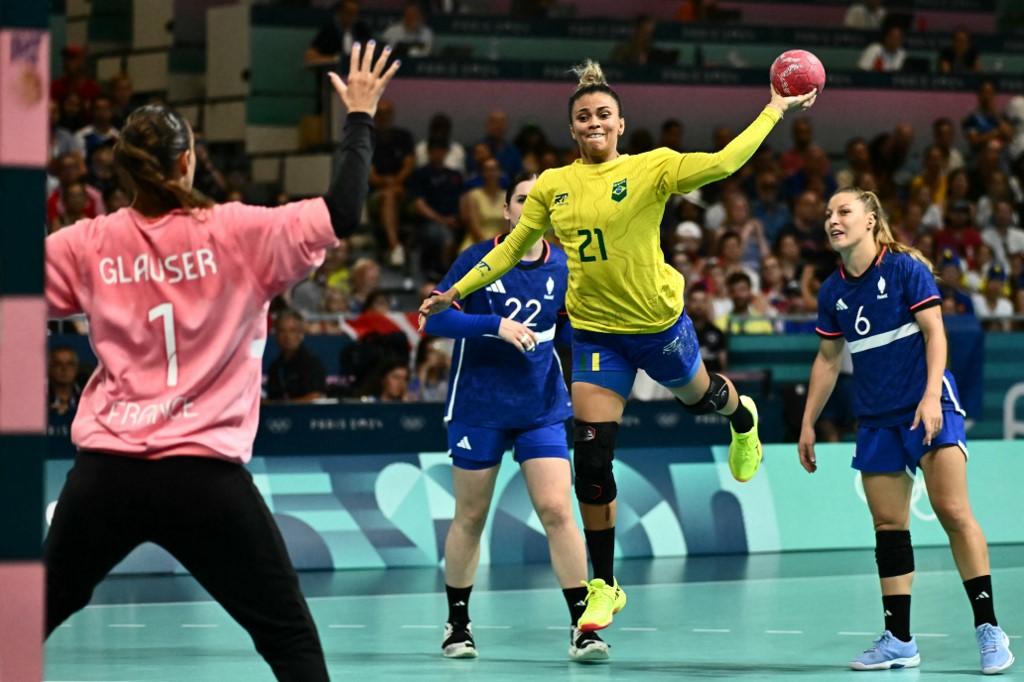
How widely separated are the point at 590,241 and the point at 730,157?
0.82 meters

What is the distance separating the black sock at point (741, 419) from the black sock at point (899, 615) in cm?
127

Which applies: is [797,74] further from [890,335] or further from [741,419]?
[741,419]

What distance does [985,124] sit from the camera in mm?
20875

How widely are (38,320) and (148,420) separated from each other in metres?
0.94

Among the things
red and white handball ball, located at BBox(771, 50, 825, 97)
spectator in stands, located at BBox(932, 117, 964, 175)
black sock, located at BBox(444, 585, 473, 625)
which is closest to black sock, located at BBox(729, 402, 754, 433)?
black sock, located at BBox(444, 585, 473, 625)

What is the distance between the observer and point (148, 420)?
4.63 m

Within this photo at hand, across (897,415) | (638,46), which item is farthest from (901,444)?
(638,46)

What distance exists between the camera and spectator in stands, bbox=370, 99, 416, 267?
57.7 feet

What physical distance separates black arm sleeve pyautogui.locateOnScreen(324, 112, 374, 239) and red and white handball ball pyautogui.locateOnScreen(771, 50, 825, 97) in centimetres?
286

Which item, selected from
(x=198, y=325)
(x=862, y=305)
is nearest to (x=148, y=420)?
(x=198, y=325)

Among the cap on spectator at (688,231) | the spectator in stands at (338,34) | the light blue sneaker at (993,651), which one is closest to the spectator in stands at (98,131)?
the spectator in stands at (338,34)

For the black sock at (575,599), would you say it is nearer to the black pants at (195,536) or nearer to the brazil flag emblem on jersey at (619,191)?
the brazil flag emblem on jersey at (619,191)

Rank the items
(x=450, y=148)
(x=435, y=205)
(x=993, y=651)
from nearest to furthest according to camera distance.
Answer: (x=993, y=651) < (x=435, y=205) < (x=450, y=148)

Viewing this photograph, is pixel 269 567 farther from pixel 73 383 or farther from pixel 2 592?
pixel 73 383
